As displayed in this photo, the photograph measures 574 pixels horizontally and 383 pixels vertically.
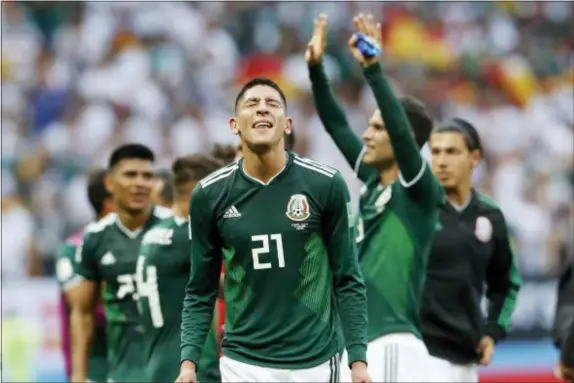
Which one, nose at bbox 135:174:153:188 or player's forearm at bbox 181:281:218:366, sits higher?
nose at bbox 135:174:153:188

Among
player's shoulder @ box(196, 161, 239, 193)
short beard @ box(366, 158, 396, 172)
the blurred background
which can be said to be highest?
the blurred background

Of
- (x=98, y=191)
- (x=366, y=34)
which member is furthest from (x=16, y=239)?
(x=366, y=34)

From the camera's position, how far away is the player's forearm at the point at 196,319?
219 inches

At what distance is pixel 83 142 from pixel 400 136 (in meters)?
11.7

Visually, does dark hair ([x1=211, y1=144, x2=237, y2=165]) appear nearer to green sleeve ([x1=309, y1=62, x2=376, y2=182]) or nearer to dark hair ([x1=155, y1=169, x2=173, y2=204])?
green sleeve ([x1=309, y1=62, x2=376, y2=182])

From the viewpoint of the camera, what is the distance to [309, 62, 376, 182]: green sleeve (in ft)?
23.4

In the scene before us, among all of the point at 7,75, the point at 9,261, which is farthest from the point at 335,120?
the point at 7,75

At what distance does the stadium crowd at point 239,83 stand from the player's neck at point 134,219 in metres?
8.67

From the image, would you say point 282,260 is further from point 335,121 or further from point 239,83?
point 239,83

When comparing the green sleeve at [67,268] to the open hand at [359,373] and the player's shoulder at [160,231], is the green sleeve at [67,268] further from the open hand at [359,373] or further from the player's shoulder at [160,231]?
the open hand at [359,373]

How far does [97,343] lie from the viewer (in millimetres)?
8062

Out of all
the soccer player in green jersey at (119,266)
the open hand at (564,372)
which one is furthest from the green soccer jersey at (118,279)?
the open hand at (564,372)

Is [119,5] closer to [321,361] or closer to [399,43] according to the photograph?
[399,43]

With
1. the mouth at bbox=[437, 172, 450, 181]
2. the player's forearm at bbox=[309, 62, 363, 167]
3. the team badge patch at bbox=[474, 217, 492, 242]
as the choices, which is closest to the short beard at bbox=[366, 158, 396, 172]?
the player's forearm at bbox=[309, 62, 363, 167]
